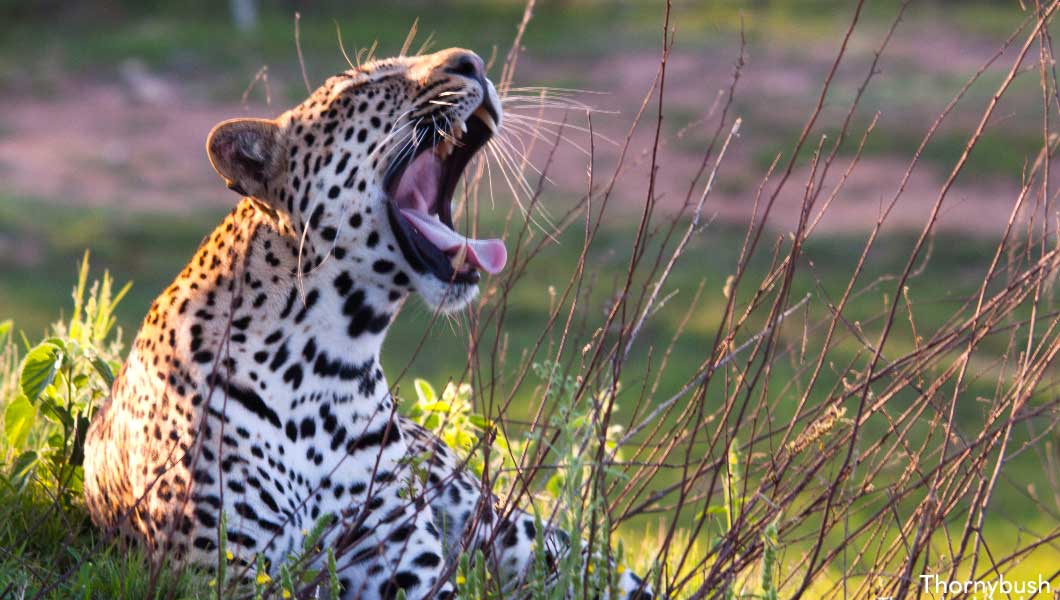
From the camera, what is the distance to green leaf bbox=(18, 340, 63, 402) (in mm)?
4426

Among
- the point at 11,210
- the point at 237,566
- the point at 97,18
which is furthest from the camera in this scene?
the point at 97,18

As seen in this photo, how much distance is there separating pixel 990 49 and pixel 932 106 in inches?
161

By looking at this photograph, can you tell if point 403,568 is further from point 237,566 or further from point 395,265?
point 395,265

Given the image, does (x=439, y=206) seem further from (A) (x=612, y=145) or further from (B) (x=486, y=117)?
(A) (x=612, y=145)

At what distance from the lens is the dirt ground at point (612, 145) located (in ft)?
63.0

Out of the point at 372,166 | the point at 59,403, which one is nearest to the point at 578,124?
the point at 59,403

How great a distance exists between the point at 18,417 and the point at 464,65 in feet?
5.73

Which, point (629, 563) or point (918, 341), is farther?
point (629, 563)

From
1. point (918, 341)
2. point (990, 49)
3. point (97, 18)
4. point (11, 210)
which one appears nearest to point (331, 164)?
point (918, 341)

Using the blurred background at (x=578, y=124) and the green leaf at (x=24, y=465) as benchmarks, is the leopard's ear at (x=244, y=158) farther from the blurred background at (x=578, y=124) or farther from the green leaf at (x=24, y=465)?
the blurred background at (x=578, y=124)

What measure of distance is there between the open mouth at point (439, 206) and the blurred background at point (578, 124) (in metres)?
7.38

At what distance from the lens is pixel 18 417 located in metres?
4.66

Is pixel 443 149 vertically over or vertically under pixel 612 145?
under

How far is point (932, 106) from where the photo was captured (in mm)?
21188
